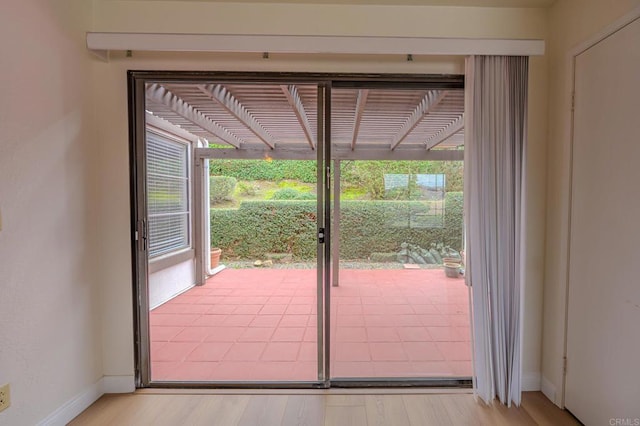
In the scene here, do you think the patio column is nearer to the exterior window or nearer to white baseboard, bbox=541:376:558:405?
white baseboard, bbox=541:376:558:405

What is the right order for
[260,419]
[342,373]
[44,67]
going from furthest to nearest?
1. [342,373]
2. [260,419]
3. [44,67]

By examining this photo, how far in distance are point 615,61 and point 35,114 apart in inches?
122

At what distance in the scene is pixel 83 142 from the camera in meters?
2.00

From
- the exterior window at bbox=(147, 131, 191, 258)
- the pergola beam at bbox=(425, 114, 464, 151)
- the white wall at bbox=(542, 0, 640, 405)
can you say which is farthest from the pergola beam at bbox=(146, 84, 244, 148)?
the white wall at bbox=(542, 0, 640, 405)

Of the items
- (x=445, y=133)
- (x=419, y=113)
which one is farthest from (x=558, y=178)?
(x=419, y=113)

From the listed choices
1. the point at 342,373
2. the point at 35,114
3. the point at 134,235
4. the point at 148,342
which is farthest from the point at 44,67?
the point at 342,373

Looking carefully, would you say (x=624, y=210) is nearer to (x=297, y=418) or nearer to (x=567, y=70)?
(x=567, y=70)

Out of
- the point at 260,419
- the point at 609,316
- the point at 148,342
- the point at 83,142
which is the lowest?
the point at 260,419

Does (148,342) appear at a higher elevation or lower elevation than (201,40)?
lower

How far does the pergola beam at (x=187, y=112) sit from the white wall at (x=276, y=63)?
1.20 ft

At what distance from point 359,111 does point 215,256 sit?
10.6 feet

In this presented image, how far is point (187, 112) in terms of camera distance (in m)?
3.35

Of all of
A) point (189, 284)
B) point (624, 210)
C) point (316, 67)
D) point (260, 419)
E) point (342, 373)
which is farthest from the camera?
point (189, 284)

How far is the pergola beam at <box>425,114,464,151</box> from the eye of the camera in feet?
7.46
